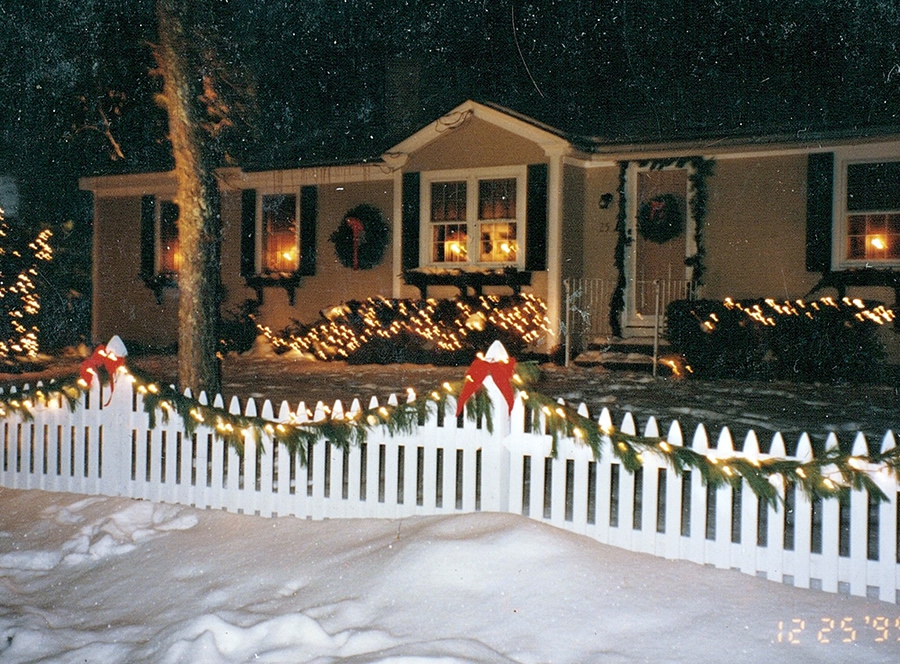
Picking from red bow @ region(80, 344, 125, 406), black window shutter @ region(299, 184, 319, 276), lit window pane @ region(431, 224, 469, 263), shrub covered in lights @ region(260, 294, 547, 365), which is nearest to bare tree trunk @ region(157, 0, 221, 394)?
red bow @ region(80, 344, 125, 406)

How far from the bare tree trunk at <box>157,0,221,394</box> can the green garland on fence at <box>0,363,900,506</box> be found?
126 cm

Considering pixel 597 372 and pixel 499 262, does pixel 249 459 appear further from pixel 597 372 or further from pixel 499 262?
pixel 499 262

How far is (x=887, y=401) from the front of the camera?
964 cm

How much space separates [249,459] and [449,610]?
7.47 feet

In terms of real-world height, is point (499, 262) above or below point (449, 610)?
above

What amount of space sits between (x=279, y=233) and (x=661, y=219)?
303 inches

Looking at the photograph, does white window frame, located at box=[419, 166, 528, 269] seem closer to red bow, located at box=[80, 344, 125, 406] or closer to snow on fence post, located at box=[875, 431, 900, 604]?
red bow, located at box=[80, 344, 125, 406]

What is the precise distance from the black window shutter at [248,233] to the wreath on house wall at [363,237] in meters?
2.26

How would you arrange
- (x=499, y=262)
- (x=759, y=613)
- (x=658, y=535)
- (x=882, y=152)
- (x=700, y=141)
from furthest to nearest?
1. (x=499, y=262)
2. (x=700, y=141)
3. (x=882, y=152)
4. (x=658, y=535)
5. (x=759, y=613)

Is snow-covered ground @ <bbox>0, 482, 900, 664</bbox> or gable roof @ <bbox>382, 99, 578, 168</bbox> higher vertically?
gable roof @ <bbox>382, 99, 578, 168</bbox>

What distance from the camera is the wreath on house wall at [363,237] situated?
15289mm

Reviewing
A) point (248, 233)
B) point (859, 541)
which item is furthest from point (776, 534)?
point (248, 233)

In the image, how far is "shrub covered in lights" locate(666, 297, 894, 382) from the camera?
10836mm

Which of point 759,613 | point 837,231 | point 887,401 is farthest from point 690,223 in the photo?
point 759,613
